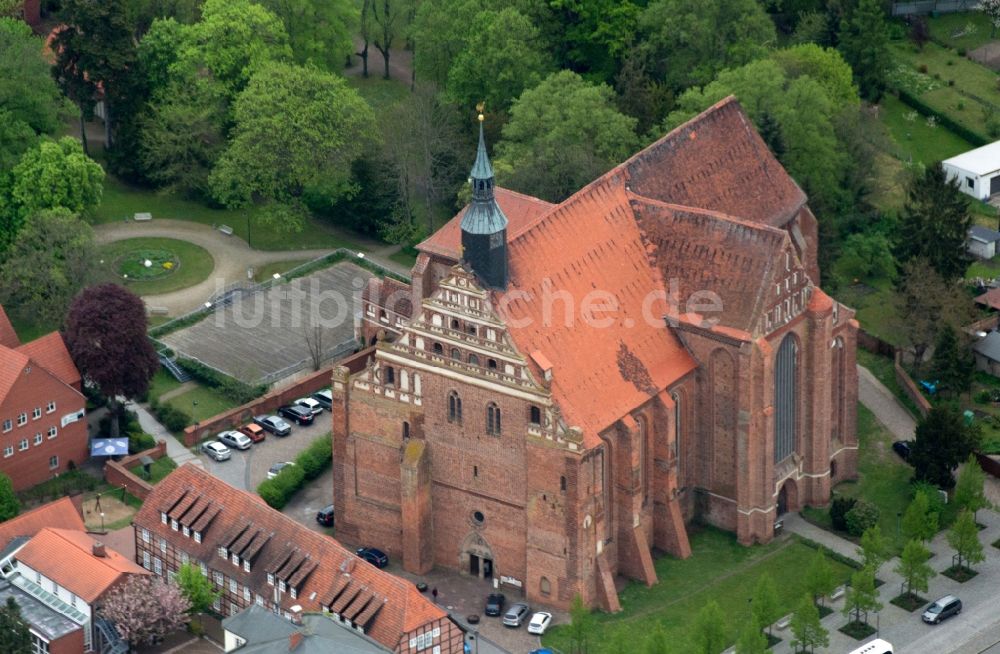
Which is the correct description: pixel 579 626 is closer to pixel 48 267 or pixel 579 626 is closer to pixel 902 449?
pixel 902 449

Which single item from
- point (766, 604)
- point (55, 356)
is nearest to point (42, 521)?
point (55, 356)

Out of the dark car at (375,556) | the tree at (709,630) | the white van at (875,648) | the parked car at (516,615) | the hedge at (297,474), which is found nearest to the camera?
the tree at (709,630)

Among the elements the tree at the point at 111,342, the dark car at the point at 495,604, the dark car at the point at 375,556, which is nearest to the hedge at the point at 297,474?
the dark car at the point at 375,556

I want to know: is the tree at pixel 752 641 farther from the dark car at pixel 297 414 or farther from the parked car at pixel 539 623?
the dark car at pixel 297 414

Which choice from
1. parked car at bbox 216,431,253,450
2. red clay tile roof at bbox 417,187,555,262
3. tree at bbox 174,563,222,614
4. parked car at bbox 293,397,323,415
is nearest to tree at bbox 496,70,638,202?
red clay tile roof at bbox 417,187,555,262

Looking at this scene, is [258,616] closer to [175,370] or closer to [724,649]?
[724,649]

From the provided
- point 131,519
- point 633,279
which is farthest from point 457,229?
point 131,519
